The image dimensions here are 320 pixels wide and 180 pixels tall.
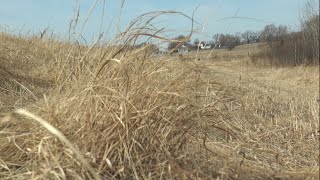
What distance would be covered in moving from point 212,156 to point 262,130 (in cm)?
132

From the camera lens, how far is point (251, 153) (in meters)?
2.72

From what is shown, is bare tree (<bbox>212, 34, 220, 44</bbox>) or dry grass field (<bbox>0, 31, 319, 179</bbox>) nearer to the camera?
dry grass field (<bbox>0, 31, 319, 179</bbox>)

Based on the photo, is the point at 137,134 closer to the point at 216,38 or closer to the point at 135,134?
the point at 135,134

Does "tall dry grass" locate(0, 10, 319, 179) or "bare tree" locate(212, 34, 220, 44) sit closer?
"tall dry grass" locate(0, 10, 319, 179)

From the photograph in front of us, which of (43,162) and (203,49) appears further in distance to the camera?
(203,49)

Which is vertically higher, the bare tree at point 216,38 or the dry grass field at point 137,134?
the bare tree at point 216,38

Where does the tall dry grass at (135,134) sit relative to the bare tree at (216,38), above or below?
below

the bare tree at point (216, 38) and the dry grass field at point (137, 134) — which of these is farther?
the bare tree at point (216, 38)

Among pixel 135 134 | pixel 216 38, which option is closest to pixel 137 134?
pixel 135 134

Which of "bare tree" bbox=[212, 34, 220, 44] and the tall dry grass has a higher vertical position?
"bare tree" bbox=[212, 34, 220, 44]

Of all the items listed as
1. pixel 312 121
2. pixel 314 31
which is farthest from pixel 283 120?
pixel 314 31

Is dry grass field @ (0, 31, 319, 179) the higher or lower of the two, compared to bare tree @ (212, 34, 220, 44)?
lower

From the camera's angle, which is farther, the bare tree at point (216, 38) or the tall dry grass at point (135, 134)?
the bare tree at point (216, 38)

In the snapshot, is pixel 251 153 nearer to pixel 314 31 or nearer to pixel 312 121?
pixel 312 121
